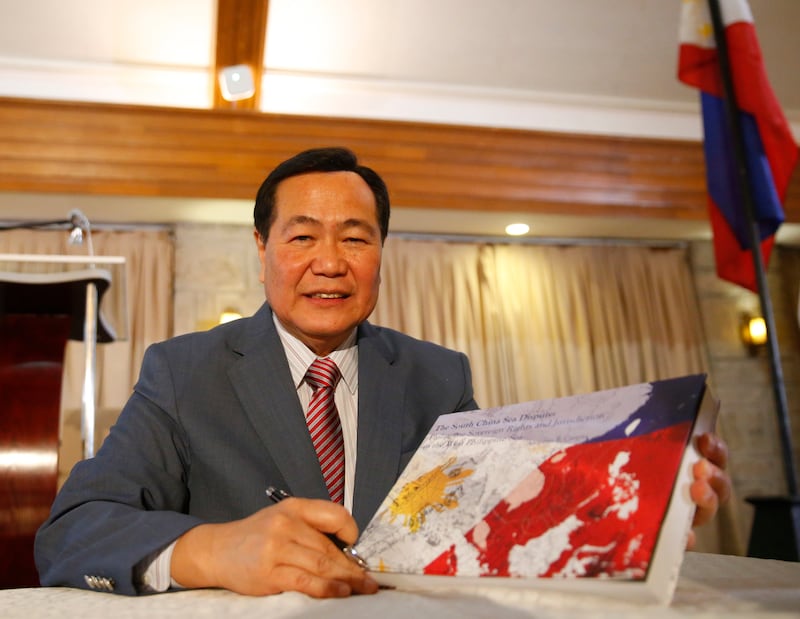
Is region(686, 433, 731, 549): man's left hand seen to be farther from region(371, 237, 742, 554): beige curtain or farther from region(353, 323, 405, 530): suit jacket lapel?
region(371, 237, 742, 554): beige curtain

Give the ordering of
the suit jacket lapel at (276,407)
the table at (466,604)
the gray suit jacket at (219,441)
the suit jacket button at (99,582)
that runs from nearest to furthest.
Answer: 1. the table at (466,604)
2. the suit jacket button at (99,582)
3. the gray suit jacket at (219,441)
4. the suit jacket lapel at (276,407)

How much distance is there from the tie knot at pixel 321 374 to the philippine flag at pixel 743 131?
222 cm

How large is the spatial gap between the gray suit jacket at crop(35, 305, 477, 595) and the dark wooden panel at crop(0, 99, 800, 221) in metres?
3.73

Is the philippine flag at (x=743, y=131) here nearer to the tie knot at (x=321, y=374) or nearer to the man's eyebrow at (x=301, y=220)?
the man's eyebrow at (x=301, y=220)

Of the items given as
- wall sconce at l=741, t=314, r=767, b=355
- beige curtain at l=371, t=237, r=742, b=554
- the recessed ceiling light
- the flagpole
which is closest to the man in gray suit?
the flagpole

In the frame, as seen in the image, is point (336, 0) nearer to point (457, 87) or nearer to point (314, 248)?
point (457, 87)

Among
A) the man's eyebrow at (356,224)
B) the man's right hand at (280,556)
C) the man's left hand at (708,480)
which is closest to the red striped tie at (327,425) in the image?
the man's eyebrow at (356,224)

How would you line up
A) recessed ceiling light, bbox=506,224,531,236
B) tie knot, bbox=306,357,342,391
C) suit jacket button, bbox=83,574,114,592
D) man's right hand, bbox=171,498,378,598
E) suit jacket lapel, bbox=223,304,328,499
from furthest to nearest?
recessed ceiling light, bbox=506,224,531,236
tie knot, bbox=306,357,342,391
suit jacket lapel, bbox=223,304,328,499
suit jacket button, bbox=83,574,114,592
man's right hand, bbox=171,498,378,598

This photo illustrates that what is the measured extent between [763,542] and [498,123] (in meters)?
3.92

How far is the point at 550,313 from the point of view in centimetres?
592

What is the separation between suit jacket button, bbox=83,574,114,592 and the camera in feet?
2.76

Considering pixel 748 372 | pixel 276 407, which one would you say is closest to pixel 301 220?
pixel 276 407

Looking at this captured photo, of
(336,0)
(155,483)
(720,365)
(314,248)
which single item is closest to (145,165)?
(336,0)

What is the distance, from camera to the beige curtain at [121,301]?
4801 mm
